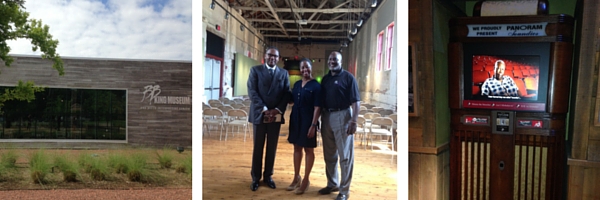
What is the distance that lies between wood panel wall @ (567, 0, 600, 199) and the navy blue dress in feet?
6.16

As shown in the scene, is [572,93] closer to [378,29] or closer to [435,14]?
[435,14]

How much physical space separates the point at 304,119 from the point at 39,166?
2707mm

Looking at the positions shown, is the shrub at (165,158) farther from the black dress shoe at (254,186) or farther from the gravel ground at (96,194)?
the black dress shoe at (254,186)

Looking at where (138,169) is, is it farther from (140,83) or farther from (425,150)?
(425,150)

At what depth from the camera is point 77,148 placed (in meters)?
3.58

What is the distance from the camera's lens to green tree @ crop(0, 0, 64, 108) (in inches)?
136

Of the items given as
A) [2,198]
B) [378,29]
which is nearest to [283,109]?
[378,29]

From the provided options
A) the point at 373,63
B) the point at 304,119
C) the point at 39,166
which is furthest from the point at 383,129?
the point at 39,166

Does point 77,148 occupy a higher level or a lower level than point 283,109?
lower

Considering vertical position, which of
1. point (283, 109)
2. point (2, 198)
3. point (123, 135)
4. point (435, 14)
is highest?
point (435, 14)

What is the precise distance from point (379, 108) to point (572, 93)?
5.77 ft

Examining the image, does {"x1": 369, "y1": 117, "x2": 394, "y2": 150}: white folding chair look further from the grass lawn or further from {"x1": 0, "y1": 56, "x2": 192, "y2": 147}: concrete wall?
the grass lawn

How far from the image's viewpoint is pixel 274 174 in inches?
99.0

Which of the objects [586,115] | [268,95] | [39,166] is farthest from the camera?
[39,166]
